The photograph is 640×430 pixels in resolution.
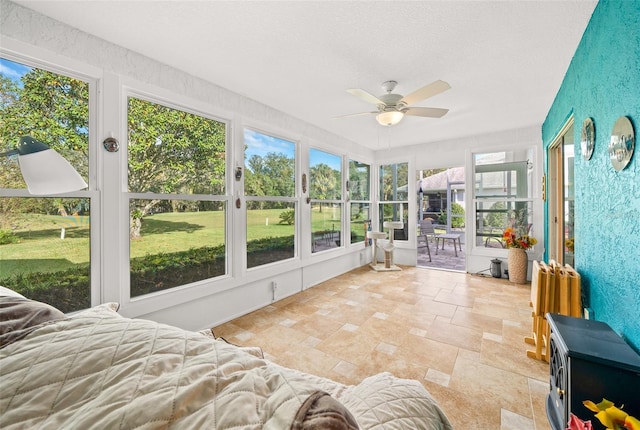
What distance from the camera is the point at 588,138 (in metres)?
1.87

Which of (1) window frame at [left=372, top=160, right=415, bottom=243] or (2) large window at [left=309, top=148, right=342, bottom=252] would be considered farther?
(1) window frame at [left=372, top=160, right=415, bottom=243]

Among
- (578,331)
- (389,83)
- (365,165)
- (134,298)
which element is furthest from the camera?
(365,165)

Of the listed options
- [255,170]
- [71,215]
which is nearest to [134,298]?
[71,215]

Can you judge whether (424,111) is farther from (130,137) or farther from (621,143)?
(130,137)

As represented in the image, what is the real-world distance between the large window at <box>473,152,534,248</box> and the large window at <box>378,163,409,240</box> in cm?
130

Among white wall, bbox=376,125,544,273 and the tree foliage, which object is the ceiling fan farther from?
white wall, bbox=376,125,544,273

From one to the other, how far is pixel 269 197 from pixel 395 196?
3278 mm

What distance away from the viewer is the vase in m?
4.32

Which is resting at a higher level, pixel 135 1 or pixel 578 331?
pixel 135 1

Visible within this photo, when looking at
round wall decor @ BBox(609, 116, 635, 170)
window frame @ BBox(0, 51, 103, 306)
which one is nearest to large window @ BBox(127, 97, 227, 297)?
window frame @ BBox(0, 51, 103, 306)

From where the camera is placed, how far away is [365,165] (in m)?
5.90

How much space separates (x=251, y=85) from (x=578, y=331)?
326 cm

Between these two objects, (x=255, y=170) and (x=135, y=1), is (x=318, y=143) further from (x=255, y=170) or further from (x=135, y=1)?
(x=135, y=1)

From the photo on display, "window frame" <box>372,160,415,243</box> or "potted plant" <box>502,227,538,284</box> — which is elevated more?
"window frame" <box>372,160,415,243</box>
